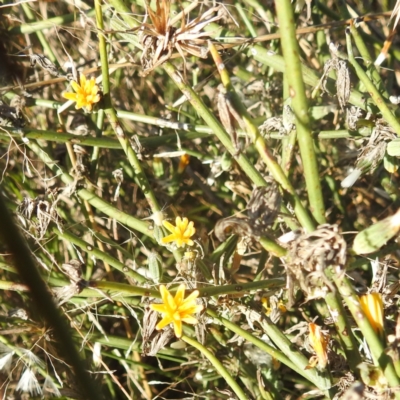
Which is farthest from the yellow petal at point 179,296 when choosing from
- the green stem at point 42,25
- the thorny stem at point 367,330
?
the green stem at point 42,25

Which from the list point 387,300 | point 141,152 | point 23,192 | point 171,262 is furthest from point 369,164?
point 23,192

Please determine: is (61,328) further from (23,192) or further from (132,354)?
(23,192)

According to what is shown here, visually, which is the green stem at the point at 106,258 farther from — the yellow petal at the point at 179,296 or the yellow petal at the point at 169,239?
the yellow petal at the point at 179,296

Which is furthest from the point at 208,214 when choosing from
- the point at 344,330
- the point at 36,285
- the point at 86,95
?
the point at 36,285

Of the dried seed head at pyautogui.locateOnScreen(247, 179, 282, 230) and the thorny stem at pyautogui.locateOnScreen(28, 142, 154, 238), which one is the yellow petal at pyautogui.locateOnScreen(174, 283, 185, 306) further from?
the thorny stem at pyautogui.locateOnScreen(28, 142, 154, 238)

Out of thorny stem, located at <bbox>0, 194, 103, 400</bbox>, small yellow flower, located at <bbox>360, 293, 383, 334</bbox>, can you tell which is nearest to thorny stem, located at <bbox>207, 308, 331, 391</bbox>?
small yellow flower, located at <bbox>360, 293, 383, 334</bbox>

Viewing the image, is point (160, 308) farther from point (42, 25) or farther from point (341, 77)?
point (42, 25)
